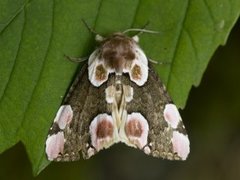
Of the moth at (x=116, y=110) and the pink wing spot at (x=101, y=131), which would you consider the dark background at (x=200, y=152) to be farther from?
the pink wing spot at (x=101, y=131)

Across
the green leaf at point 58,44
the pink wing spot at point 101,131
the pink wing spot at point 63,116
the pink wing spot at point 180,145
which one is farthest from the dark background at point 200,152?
the pink wing spot at point 101,131

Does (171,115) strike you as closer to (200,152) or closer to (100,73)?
(100,73)

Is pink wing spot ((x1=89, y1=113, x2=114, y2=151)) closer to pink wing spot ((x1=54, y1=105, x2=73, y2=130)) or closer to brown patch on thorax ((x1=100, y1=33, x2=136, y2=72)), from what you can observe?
pink wing spot ((x1=54, y1=105, x2=73, y2=130))

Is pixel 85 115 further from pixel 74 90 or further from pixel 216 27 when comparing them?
pixel 216 27

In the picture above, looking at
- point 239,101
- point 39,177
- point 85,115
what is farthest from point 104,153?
point 85,115

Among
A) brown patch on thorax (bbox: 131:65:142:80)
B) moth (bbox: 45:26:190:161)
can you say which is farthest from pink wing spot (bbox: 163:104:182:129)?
brown patch on thorax (bbox: 131:65:142:80)

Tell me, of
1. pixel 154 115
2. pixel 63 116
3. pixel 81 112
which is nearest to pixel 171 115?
pixel 154 115
